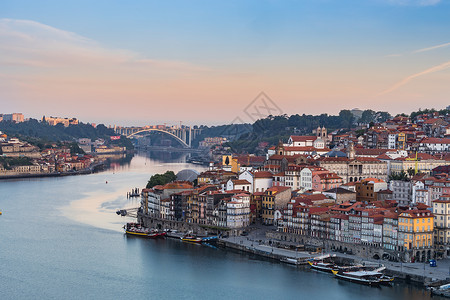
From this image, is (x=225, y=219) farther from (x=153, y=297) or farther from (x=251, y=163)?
(x=251, y=163)

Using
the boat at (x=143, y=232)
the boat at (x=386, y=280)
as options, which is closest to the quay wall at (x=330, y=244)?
the boat at (x=386, y=280)

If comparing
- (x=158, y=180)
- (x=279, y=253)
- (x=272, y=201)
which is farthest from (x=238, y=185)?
(x=158, y=180)

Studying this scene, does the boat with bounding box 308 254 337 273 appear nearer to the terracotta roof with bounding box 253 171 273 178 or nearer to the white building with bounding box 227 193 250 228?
the white building with bounding box 227 193 250 228

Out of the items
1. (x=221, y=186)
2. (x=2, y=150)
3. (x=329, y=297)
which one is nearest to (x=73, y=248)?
(x=221, y=186)

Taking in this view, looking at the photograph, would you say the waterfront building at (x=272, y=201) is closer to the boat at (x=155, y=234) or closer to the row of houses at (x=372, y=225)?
the row of houses at (x=372, y=225)

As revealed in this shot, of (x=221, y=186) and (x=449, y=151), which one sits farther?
(x=449, y=151)

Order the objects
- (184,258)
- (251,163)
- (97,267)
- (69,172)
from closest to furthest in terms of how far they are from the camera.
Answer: (97,267) < (184,258) < (251,163) < (69,172)

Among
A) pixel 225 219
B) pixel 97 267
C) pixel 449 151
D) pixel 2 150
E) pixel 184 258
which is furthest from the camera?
pixel 2 150
